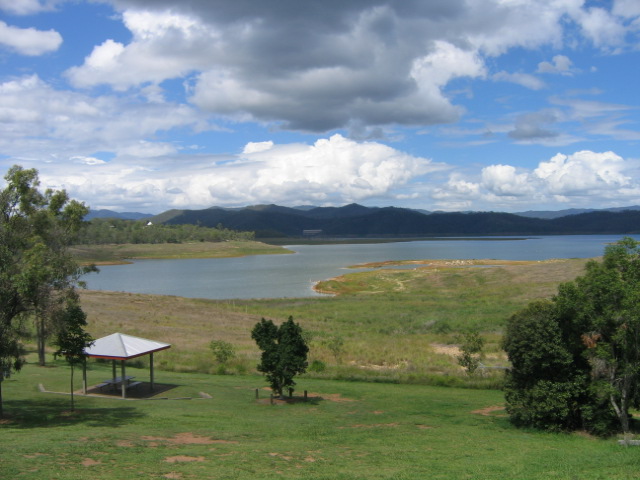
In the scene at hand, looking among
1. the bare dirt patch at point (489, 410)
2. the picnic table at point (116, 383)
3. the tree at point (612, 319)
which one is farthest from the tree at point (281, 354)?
the tree at point (612, 319)

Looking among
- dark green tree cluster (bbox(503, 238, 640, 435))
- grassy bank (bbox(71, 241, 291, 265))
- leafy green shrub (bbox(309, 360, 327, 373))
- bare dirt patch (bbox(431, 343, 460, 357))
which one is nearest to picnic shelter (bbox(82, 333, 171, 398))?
leafy green shrub (bbox(309, 360, 327, 373))

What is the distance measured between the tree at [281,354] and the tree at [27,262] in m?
7.26

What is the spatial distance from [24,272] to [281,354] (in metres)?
9.62

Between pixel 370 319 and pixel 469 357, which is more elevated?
pixel 469 357

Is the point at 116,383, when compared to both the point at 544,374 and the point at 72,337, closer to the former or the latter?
the point at 72,337

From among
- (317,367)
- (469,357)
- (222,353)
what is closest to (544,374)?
(469,357)

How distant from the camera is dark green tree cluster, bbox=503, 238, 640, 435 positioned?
49.9ft

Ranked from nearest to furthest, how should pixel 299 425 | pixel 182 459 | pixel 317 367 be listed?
pixel 182 459
pixel 299 425
pixel 317 367

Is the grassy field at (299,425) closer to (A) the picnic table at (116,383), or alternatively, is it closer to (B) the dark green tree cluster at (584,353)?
(B) the dark green tree cluster at (584,353)

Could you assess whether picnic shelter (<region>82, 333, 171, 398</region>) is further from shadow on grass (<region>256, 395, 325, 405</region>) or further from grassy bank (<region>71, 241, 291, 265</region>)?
grassy bank (<region>71, 241, 291, 265</region>)

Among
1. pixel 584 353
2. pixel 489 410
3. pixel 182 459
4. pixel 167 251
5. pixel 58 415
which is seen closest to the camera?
pixel 182 459

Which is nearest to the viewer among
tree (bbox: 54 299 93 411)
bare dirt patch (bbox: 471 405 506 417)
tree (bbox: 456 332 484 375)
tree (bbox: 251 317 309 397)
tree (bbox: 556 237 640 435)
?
tree (bbox: 556 237 640 435)

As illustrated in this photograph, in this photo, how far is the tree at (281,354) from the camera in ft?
65.3

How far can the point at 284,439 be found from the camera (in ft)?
47.9
